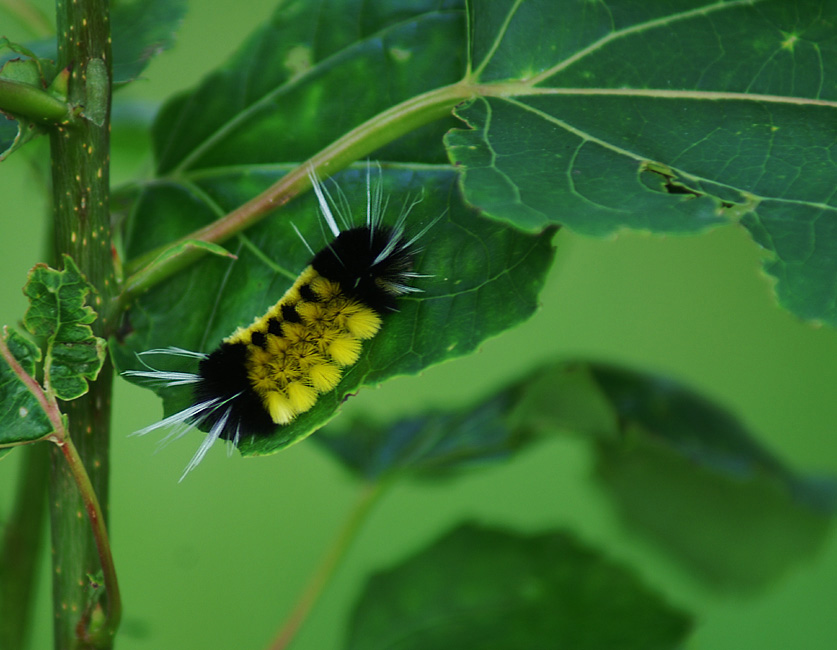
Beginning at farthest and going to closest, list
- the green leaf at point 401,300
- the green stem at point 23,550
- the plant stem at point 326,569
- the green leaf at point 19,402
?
the plant stem at point 326,569 < the green stem at point 23,550 < the green leaf at point 401,300 < the green leaf at point 19,402

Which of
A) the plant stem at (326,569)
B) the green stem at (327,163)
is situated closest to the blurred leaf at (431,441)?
the plant stem at (326,569)

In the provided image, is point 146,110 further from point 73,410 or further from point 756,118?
point 756,118

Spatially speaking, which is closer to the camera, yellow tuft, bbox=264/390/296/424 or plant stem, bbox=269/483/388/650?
yellow tuft, bbox=264/390/296/424

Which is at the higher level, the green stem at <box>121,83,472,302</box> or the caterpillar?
the green stem at <box>121,83,472,302</box>

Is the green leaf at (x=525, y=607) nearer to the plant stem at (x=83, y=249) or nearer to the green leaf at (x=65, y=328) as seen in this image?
the plant stem at (x=83, y=249)

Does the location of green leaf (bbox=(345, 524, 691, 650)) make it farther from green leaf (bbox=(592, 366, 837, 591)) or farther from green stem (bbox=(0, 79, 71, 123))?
green stem (bbox=(0, 79, 71, 123))

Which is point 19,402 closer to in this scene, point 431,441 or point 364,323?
point 364,323

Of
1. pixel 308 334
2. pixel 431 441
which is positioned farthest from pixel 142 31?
pixel 431 441

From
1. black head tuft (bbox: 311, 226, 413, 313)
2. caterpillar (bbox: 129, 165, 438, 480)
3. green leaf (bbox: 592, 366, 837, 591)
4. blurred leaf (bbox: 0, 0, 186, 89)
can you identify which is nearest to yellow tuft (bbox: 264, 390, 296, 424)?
caterpillar (bbox: 129, 165, 438, 480)
